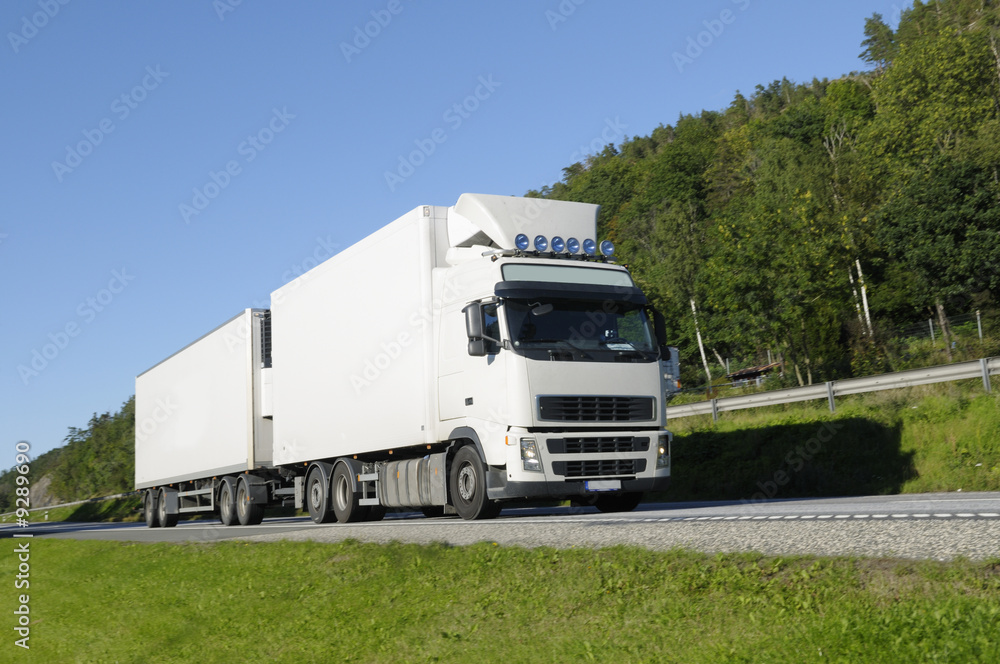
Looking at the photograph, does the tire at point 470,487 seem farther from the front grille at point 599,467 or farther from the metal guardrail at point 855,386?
the metal guardrail at point 855,386

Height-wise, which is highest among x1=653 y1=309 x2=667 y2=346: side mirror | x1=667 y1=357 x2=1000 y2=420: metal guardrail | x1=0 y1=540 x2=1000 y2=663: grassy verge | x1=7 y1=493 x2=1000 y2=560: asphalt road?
x1=653 y1=309 x2=667 y2=346: side mirror

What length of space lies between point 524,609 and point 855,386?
58.8 ft

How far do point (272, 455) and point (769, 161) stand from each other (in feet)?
159

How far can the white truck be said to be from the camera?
12.9 meters

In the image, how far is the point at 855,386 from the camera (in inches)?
875

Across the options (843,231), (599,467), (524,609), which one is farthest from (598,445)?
(843,231)

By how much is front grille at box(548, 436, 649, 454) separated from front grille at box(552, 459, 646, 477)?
0.47 ft

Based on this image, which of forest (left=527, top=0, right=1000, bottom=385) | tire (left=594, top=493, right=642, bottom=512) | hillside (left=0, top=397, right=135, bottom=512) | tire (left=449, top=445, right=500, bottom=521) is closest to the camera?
tire (left=449, top=445, right=500, bottom=521)

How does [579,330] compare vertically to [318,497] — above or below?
above

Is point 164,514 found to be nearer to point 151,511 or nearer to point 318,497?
point 151,511

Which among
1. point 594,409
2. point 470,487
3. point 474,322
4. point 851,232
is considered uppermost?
point 851,232

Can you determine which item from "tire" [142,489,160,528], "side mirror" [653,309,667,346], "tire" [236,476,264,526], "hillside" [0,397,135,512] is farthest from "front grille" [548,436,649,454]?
"hillside" [0,397,135,512]

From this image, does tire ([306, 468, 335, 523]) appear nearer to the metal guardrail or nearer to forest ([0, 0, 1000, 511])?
forest ([0, 0, 1000, 511])

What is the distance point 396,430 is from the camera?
15.3 m
